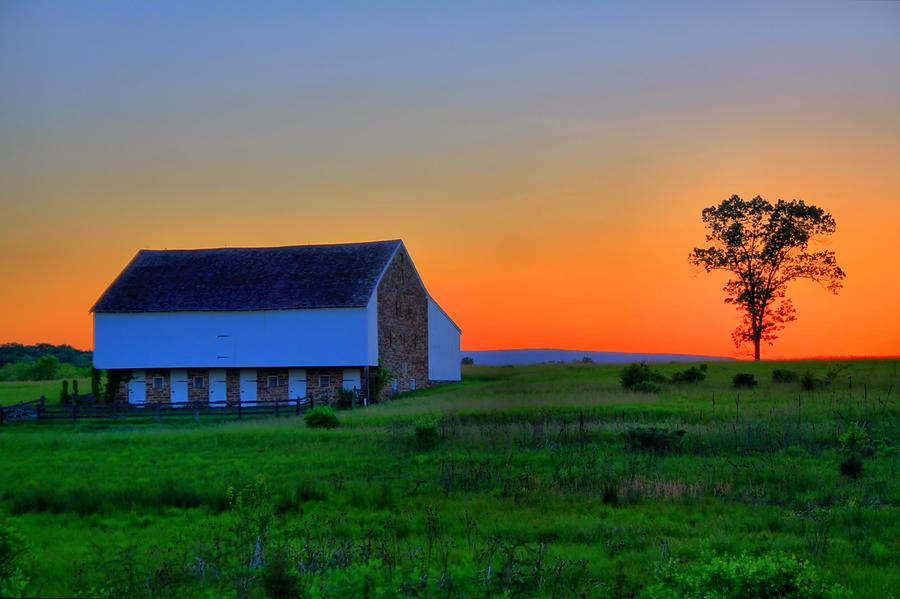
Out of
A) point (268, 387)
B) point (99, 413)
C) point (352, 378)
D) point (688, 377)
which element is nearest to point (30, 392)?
point (268, 387)

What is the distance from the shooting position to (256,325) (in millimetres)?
54312

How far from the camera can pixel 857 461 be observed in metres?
20.1

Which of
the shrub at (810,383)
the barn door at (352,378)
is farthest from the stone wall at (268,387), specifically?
the shrub at (810,383)

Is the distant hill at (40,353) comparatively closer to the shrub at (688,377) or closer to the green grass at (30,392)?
the green grass at (30,392)

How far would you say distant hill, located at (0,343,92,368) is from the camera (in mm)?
119750

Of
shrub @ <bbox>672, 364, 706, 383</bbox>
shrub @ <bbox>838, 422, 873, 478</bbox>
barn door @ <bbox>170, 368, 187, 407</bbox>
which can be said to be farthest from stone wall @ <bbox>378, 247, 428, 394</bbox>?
shrub @ <bbox>838, 422, 873, 478</bbox>

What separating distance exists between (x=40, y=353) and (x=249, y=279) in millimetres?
82920

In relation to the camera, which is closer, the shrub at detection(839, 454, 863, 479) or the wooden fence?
the shrub at detection(839, 454, 863, 479)

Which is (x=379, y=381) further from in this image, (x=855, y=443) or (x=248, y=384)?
(x=855, y=443)

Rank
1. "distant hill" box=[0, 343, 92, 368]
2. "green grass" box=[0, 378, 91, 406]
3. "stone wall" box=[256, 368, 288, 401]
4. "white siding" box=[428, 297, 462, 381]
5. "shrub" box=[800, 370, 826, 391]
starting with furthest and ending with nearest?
"distant hill" box=[0, 343, 92, 368] < "white siding" box=[428, 297, 462, 381] < "green grass" box=[0, 378, 91, 406] < "stone wall" box=[256, 368, 288, 401] < "shrub" box=[800, 370, 826, 391]

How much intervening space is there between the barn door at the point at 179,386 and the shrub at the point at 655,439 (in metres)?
37.7

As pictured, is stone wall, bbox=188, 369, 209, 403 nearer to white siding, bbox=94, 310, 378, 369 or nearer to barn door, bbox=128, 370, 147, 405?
white siding, bbox=94, 310, 378, 369

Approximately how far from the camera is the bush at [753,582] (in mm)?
10000

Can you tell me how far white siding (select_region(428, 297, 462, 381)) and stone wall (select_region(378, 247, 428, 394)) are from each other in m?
1.02
